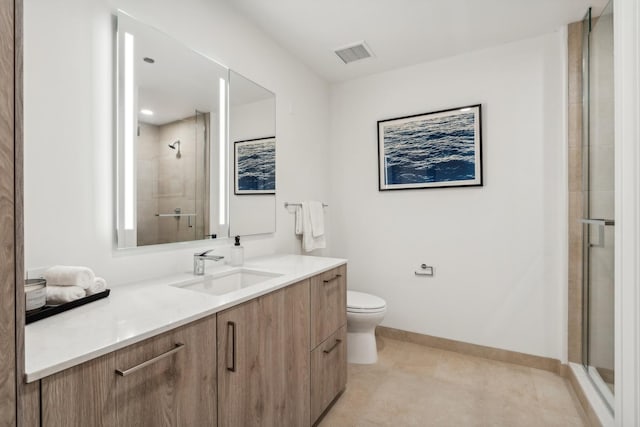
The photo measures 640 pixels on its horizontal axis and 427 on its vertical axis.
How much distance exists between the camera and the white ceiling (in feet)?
6.36

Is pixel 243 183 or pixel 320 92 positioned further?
pixel 320 92

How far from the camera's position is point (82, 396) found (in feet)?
2.35

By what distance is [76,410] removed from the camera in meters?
0.71

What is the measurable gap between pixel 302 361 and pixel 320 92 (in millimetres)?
2336

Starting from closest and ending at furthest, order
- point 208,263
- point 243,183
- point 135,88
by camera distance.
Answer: point 135,88 → point 208,263 → point 243,183

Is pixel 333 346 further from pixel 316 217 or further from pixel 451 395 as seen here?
pixel 316 217

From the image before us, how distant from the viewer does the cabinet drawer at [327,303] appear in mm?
1632

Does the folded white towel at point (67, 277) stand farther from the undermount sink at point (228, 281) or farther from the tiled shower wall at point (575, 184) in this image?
the tiled shower wall at point (575, 184)

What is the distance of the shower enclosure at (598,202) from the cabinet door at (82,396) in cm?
213

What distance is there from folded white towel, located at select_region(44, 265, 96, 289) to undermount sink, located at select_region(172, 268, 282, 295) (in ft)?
1.32

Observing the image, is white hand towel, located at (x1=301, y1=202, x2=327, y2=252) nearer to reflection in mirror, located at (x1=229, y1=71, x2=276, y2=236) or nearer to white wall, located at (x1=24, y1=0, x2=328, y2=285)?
reflection in mirror, located at (x1=229, y1=71, x2=276, y2=236)

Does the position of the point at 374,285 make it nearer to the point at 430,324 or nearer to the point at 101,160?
the point at 430,324

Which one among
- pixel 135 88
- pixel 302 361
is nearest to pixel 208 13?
pixel 135 88

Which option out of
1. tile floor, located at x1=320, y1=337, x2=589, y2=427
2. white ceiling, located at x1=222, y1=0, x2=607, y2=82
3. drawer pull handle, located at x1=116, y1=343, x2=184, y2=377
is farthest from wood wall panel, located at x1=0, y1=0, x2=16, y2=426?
white ceiling, located at x1=222, y1=0, x2=607, y2=82
